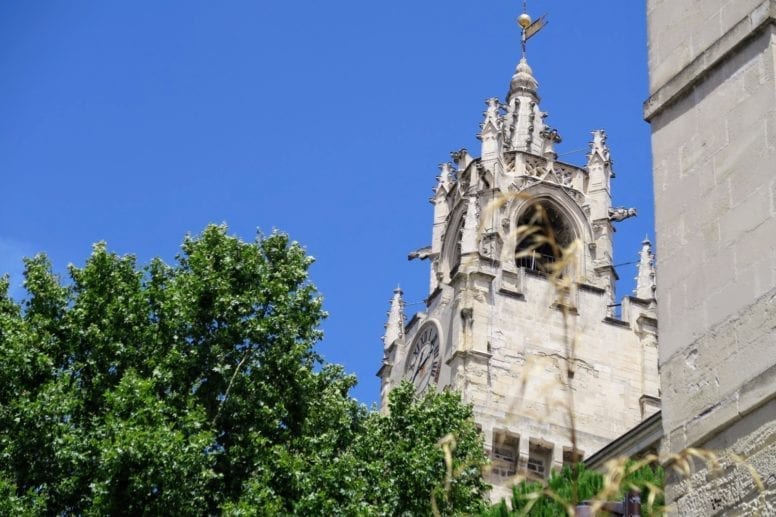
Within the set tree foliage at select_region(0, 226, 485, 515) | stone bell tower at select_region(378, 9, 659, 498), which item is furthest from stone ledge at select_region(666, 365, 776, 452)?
stone bell tower at select_region(378, 9, 659, 498)

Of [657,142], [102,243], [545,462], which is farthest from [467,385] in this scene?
[657,142]

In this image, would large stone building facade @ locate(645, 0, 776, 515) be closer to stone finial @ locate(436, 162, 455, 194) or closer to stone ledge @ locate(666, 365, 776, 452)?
stone ledge @ locate(666, 365, 776, 452)

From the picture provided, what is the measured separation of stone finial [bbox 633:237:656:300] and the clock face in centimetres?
733

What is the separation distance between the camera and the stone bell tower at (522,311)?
138 feet

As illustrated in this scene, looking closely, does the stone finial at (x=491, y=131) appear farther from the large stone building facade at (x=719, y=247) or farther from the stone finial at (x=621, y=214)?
the large stone building facade at (x=719, y=247)

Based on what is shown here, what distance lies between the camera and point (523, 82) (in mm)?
53281

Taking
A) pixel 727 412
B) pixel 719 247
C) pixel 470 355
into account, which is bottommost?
pixel 727 412

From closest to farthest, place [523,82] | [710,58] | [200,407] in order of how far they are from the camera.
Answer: [710,58] → [200,407] → [523,82]

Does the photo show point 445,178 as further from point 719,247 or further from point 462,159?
point 719,247

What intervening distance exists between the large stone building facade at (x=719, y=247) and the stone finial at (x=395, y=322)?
39.7 metres

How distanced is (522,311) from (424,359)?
148 inches

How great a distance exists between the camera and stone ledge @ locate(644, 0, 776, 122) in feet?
26.3

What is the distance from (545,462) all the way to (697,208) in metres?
34.3

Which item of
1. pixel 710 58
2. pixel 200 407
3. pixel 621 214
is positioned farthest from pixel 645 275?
pixel 710 58
